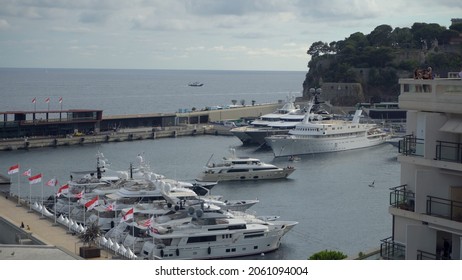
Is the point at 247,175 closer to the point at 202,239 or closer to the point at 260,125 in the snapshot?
the point at 202,239

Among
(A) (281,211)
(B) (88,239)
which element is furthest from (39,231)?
(A) (281,211)

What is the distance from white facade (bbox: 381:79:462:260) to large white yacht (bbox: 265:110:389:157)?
96.5 feet

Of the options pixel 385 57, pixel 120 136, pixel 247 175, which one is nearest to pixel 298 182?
pixel 247 175

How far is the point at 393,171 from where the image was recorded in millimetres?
27828

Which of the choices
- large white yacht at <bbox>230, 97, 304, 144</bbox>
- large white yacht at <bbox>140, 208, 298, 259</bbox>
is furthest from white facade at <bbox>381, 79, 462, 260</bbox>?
large white yacht at <bbox>230, 97, 304, 144</bbox>

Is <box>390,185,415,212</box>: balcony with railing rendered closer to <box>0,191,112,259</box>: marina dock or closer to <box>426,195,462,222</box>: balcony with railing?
<box>426,195,462,222</box>: balcony with railing

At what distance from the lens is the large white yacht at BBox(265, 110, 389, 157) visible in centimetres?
3369

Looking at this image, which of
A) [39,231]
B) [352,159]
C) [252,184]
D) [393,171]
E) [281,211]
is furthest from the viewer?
[352,159]

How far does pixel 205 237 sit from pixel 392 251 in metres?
10.6

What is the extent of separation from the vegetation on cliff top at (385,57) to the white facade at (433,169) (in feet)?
148

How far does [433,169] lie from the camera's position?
12.1 feet
